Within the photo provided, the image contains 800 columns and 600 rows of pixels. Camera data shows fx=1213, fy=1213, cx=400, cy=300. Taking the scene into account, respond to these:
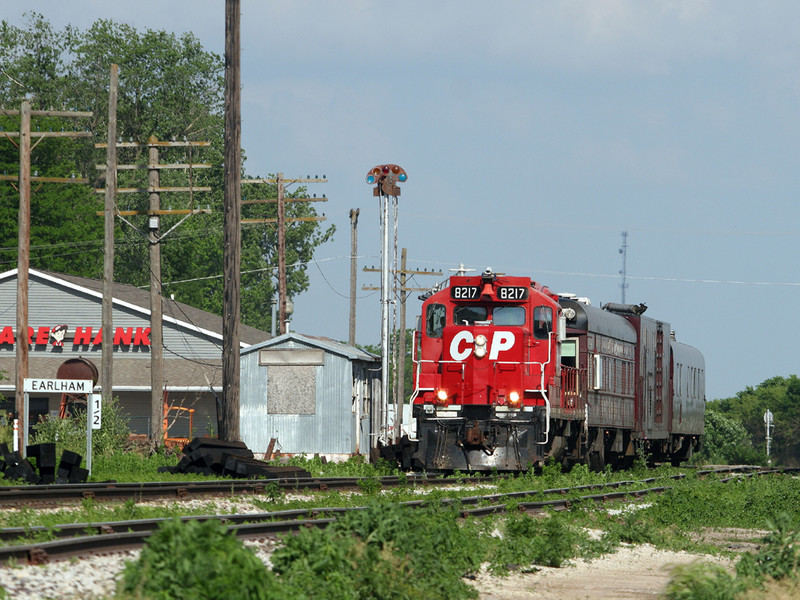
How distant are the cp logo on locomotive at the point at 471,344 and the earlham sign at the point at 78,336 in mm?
26741

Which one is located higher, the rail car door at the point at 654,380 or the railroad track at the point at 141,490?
the rail car door at the point at 654,380

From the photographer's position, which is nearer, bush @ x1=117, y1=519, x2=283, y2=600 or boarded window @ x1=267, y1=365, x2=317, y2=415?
bush @ x1=117, y1=519, x2=283, y2=600

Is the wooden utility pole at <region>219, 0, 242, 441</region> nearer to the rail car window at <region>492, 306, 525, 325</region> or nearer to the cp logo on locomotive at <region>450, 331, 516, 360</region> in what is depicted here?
the cp logo on locomotive at <region>450, 331, 516, 360</region>

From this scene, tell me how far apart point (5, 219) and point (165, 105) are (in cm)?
2037

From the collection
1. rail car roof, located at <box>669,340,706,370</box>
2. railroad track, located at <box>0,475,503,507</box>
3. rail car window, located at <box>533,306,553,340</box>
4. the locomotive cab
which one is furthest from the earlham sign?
railroad track, located at <box>0,475,503,507</box>

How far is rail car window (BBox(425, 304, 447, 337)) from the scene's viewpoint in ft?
81.3

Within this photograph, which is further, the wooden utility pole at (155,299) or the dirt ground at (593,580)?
the wooden utility pole at (155,299)

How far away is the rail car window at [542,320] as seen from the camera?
24312 mm

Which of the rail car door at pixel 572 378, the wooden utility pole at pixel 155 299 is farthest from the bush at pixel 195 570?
the wooden utility pole at pixel 155 299

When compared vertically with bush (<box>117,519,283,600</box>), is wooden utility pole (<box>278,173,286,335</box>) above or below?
above

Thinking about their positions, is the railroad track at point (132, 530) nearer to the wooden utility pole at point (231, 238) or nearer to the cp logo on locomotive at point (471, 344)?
the cp logo on locomotive at point (471, 344)

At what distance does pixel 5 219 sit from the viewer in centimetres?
6781

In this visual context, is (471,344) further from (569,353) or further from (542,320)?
(569,353)

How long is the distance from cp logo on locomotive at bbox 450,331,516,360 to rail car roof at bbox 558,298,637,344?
7.29ft
